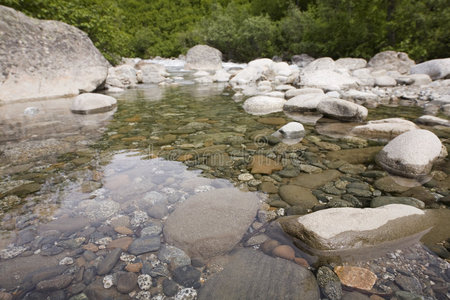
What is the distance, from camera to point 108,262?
1540 millimetres

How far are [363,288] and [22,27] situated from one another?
926cm

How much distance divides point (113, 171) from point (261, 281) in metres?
2.04

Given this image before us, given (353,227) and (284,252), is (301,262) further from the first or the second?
(353,227)

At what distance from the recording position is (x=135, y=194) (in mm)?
2316

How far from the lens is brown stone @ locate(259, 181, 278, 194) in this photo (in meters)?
2.39

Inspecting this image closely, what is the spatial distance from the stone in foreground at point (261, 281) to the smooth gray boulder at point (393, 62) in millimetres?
13630

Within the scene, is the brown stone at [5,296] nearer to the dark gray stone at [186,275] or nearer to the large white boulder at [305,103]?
the dark gray stone at [186,275]

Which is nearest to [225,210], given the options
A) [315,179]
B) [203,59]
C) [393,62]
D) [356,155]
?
[315,179]

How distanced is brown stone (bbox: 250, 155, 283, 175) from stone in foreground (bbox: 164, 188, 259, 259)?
20.6 inches

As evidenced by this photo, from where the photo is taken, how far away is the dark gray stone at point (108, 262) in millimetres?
1488

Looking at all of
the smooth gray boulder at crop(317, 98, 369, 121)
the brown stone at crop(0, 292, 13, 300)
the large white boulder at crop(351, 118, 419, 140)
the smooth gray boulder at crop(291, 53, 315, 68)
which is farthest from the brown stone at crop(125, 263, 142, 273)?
the smooth gray boulder at crop(291, 53, 315, 68)

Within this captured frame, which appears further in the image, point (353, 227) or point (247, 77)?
point (247, 77)

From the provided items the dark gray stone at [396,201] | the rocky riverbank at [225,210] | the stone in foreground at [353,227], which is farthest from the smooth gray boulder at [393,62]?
the stone in foreground at [353,227]

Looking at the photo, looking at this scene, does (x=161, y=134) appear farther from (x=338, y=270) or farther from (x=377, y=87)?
(x=377, y=87)
